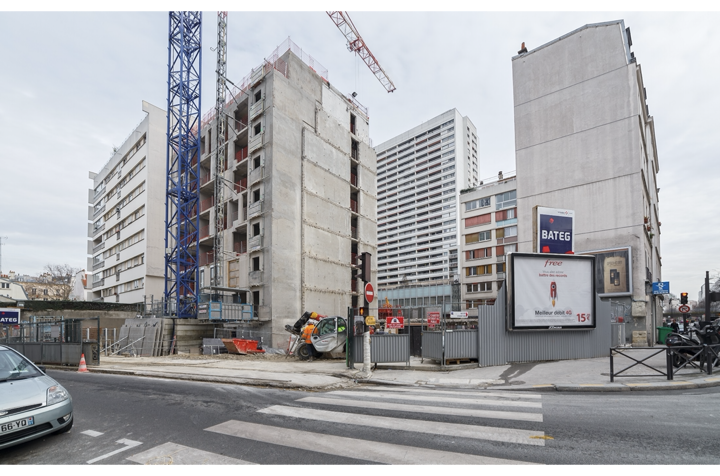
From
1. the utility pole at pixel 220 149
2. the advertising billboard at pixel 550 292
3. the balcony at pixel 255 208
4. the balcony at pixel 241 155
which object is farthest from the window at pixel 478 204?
the advertising billboard at pixel 550 292

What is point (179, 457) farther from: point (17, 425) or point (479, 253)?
point (479, 253)

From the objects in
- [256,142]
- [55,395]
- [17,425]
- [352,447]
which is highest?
[256,142]

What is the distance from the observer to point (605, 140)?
34.2 m

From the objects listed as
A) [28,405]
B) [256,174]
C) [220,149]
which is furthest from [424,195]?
[28,405]

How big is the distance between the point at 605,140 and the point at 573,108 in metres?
4.10

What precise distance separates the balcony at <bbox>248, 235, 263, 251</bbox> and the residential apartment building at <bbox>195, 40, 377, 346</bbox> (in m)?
0.08

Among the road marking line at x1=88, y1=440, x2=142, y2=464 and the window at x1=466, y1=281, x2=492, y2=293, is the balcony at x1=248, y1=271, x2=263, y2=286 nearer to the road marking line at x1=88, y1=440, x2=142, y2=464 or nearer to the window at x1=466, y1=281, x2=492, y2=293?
the road marking line at x1=88, y1=440, x2=142, y2=464

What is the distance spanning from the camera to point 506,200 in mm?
62938

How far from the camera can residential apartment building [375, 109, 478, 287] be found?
406 ft

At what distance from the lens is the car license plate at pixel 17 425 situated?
535cm

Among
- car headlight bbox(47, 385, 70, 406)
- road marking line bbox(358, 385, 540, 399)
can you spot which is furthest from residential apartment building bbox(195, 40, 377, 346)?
car headlight bbox(47, 385, 70, 406)

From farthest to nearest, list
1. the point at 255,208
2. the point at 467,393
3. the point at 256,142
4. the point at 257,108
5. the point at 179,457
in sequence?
the point at 257,108 → the point at 256,142 → the point at 255,208 → the point at 467,393 → the point at 179,457

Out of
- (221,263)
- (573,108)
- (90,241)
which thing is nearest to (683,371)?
(573,108)

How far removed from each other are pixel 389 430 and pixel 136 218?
5435cm
